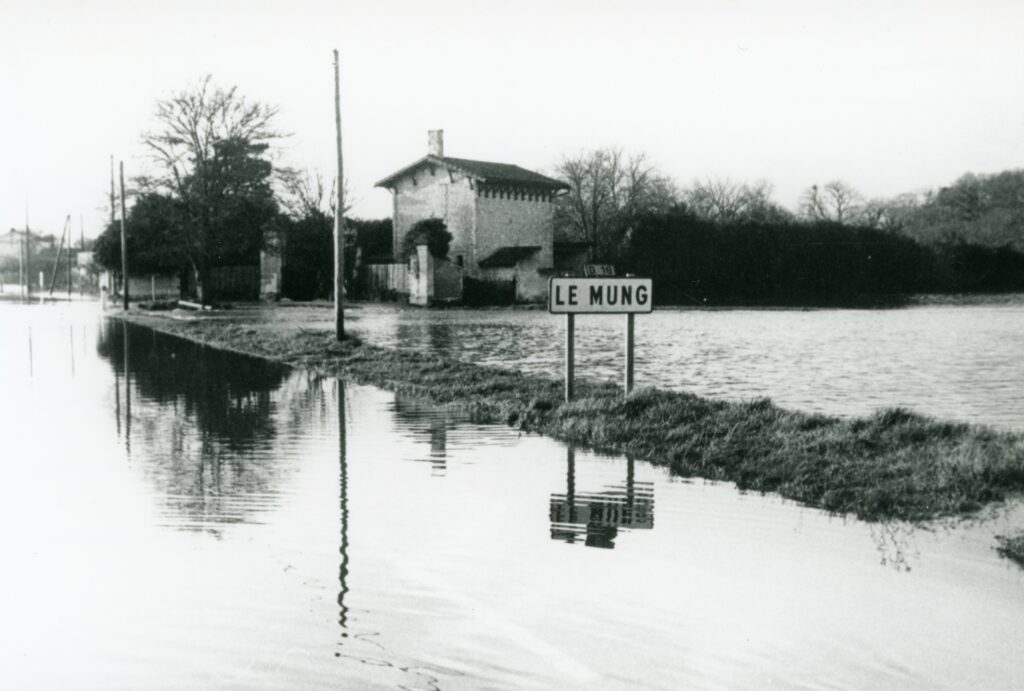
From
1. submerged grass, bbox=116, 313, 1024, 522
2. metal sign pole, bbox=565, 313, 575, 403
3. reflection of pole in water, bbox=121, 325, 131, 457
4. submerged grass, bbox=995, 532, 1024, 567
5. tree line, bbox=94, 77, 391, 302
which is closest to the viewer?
submerged grass, bbox=995, 532, 1024, 567

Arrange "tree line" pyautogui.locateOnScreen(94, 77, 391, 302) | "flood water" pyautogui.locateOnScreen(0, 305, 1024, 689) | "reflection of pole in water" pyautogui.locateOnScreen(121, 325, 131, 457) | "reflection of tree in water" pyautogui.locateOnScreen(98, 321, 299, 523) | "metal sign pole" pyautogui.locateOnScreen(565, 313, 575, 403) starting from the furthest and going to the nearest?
1. "tree line" pyautogui.locateOnScreen(94, 77, 391, 302)
2. "metal sign pole" pyautogui.locateOnScreen(565, 313, 575, 403)
3. "reflection of pole in water" pyautogui.locateOnScreen(121, 325, 131, 457)
4. "reflection of tree in water" pyautogui.locateOnScreen(98, 321, 299, 523)
5. "flood water" pyautogui.locateOnScreen(0, 305, 1024, 689)

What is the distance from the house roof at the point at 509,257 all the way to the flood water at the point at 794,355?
13510 mm

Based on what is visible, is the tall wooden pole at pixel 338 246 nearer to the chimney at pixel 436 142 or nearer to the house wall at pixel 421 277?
the house wall at pixel 421 277

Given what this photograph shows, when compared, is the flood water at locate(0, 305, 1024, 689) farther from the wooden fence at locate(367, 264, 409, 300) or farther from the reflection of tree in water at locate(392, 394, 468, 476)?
the wooden fence at locate(367, 264, 409, 300)

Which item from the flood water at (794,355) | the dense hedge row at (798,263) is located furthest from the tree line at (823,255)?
the flood water at (794,355)

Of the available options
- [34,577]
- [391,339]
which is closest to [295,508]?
[34,577]

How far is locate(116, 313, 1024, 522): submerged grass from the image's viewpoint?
761 cm

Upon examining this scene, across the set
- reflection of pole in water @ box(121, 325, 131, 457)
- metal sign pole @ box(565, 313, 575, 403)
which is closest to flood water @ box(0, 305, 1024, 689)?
reflection of pole in water @ box(121, 325, 131, 457)

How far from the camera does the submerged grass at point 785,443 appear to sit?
25.0 ft

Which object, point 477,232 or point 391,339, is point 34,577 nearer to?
point 391,339

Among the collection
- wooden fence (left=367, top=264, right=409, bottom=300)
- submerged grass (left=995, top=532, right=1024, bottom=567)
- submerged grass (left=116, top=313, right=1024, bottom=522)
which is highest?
wooden fence (left=367, top=264, right=409, bottom=300)

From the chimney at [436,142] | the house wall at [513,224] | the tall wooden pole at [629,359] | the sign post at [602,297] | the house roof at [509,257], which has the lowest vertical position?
the tall wooden pole at [629,359]

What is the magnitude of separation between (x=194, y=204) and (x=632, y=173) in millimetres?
50818

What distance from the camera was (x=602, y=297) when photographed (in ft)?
41.2
